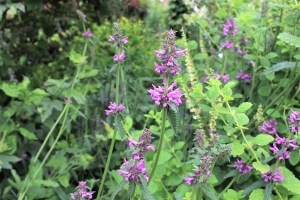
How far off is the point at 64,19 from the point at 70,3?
114mm

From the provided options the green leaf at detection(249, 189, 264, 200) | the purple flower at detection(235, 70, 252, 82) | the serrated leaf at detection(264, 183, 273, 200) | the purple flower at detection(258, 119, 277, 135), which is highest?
the purple flower at detection(235, 70, 252, 82)

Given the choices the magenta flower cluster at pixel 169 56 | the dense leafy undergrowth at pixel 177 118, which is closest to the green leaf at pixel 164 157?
the dense leafy undergrowth at pixel 177 118

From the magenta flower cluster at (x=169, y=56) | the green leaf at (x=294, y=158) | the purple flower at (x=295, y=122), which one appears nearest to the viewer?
the magenta flower cluster at (x=169, y=56)

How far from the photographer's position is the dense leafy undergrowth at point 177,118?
141cm

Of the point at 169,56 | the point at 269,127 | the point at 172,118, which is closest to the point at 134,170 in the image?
the point at 172,118

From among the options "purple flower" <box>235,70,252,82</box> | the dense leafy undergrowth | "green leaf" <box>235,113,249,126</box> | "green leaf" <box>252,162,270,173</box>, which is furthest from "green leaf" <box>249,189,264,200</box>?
"purple flower" <box>235,70,252,82</box>

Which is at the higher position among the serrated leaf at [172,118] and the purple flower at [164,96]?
the purple flower at [164,96]

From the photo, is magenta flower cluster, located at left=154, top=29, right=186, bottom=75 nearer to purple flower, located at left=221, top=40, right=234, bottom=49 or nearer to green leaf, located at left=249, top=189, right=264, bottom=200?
green leaf, located at left=249, top=189, right=264, bottom=200

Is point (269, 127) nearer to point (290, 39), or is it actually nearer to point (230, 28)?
point (290, 39)

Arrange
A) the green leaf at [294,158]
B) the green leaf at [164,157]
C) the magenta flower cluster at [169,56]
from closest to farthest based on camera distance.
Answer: the magenta flower cluster at [169,56] < the green leaf at [294,158] < the green leaf at [164,157]

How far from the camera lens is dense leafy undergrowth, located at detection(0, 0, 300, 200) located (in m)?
1.41

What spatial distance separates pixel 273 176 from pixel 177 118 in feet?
1.23

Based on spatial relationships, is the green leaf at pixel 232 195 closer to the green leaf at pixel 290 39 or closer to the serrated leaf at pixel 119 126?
the serrated leaf at pixel 119 126

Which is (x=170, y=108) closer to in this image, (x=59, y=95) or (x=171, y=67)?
(x=171, y=67)
